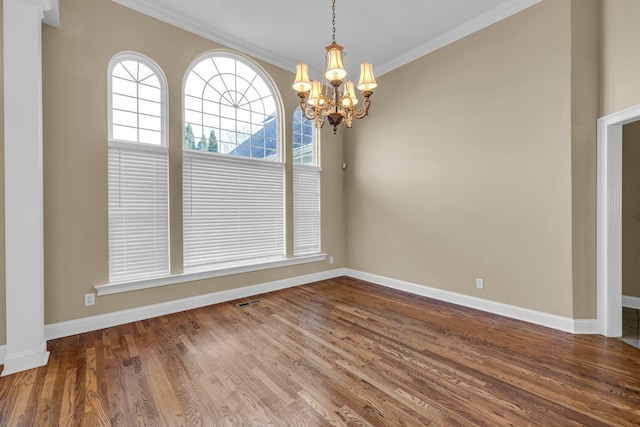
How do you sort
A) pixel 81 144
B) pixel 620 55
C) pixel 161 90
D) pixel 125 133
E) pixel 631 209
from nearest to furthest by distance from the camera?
pixel 620 55, pixel 81 144, pixel 125 133, pixel 161 90, pixel 631 209

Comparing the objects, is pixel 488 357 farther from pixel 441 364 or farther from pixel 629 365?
pixel 629 365

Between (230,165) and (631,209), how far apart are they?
5.35m

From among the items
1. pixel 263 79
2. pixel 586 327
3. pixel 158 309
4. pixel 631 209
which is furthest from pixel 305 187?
pixel 631 209

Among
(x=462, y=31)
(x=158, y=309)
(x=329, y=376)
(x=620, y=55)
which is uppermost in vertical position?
(x=462, y=31)

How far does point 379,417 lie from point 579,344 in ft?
7.39

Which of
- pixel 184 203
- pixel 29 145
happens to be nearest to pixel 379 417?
pixel 184 203

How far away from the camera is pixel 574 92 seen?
2.84 meters

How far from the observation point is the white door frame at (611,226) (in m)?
2.75

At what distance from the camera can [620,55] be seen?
263 centimetres

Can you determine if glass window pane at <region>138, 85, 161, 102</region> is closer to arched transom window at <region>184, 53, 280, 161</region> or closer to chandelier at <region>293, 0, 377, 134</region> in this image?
arched transom window at <region>184, 53, 280, 161</region>

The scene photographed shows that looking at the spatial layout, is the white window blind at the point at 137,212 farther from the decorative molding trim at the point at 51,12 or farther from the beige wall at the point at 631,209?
the beige wall at the point at 631,209

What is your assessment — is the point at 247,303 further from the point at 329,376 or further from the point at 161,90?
the point at 161,90

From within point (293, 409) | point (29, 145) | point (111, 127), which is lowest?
point (293, 409)

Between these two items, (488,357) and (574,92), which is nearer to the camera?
(488,357)
